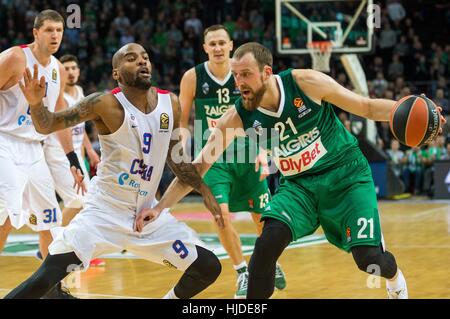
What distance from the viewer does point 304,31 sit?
14.8 m

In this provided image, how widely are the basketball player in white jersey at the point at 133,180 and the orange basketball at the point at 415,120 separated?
1.25 meters

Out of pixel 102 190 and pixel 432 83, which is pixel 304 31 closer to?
pixel 432 83

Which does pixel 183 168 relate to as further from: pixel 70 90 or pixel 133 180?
pixel 70 90

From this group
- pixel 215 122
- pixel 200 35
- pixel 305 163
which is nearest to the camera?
pixel 305 163

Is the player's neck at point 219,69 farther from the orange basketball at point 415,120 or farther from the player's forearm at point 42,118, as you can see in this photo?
the player's forearm at point 42,118

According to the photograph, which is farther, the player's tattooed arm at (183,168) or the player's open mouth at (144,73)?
the player's tattooed arm at (183,168)

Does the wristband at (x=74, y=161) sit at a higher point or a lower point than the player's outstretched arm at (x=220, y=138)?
lower

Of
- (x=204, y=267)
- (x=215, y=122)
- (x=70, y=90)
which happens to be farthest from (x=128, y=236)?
(x=70, y=90)

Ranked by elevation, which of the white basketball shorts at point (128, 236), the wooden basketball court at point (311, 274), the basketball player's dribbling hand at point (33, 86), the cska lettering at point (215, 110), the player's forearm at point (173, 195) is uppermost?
the basketball player's dribbling hand at point (33, 86)

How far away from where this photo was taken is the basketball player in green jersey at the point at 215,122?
7078mm

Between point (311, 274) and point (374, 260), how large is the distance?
2.46 meters

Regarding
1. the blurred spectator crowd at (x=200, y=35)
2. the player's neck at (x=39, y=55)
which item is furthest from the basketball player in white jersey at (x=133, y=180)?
the blurred spectator crowd at (x=200, y=35)

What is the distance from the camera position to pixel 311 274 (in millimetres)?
A: 7383
